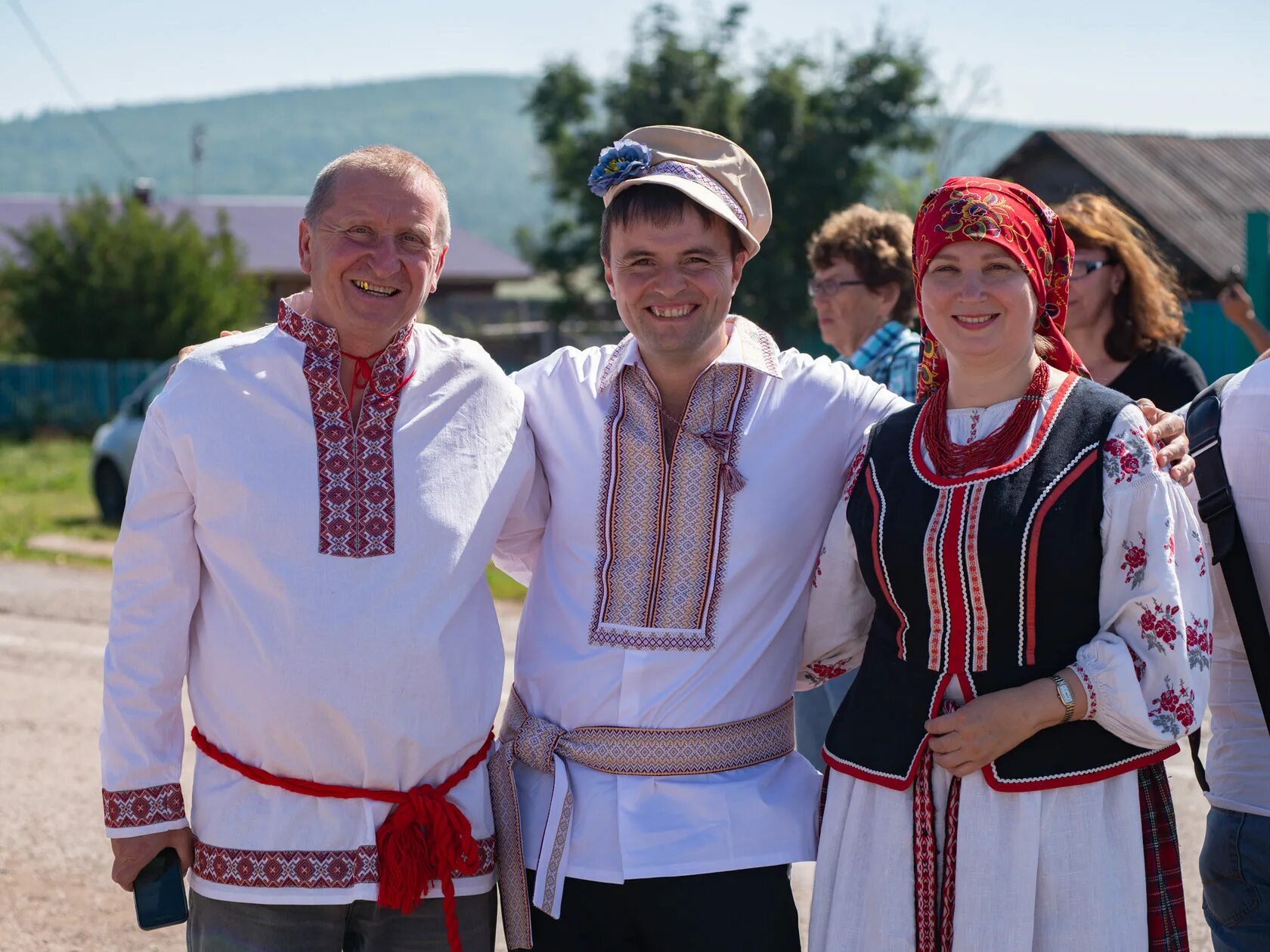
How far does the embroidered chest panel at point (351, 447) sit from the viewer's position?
259 cm

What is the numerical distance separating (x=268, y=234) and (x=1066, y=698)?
4293 cm

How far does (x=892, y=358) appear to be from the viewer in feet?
15.1

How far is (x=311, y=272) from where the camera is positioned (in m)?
2.79

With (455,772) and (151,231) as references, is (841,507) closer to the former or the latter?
(455,772)

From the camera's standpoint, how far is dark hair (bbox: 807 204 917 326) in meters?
4.82

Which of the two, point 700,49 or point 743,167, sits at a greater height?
point 700,49

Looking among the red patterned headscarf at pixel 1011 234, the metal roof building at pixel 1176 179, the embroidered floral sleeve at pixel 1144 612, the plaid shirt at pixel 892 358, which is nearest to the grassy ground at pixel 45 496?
the plaid shirt at pixel 892 358

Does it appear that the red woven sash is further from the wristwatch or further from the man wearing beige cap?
the wristwatch

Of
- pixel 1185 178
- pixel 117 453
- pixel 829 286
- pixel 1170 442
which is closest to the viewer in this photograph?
pixel 1170 442

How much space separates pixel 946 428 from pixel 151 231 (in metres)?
24.6

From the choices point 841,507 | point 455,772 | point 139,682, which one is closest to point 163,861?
point 139,682

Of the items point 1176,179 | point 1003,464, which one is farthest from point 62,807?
point 1176,179

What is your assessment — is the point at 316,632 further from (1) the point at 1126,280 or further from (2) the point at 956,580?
(1) the point at 1126,280

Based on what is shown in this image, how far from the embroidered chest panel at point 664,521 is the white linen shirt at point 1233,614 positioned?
3.06 ft
